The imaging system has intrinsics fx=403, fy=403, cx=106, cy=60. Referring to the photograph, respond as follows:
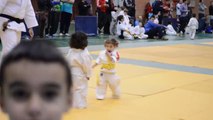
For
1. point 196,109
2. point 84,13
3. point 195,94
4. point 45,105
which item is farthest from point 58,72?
point 84,13

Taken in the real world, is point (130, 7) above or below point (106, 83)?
above

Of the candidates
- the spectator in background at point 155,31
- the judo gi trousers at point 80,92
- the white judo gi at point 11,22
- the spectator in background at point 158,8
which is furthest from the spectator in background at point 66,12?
the judo gi trousers at point 80,92

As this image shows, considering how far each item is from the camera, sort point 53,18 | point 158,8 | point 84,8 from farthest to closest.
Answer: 1. point 158,8
2. point 84,8
3. point 53,18

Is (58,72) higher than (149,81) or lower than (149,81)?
higher

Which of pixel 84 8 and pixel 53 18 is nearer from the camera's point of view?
pixel 53 18

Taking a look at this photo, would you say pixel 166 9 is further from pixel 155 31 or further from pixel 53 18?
pixel 53 18

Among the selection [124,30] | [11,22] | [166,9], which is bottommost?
[124,30]

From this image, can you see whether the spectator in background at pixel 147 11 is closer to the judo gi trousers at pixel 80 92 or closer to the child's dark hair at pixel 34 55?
the judo gi trousers at pixel 80 92

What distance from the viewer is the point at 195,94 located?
7.06m

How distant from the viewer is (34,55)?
126 centimetres

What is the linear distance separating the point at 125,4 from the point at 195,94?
17643 mm

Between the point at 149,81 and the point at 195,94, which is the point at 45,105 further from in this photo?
the point at 149,81

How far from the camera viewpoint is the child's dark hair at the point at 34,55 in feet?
4.15

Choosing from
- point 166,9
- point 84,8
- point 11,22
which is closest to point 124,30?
point 84,8
